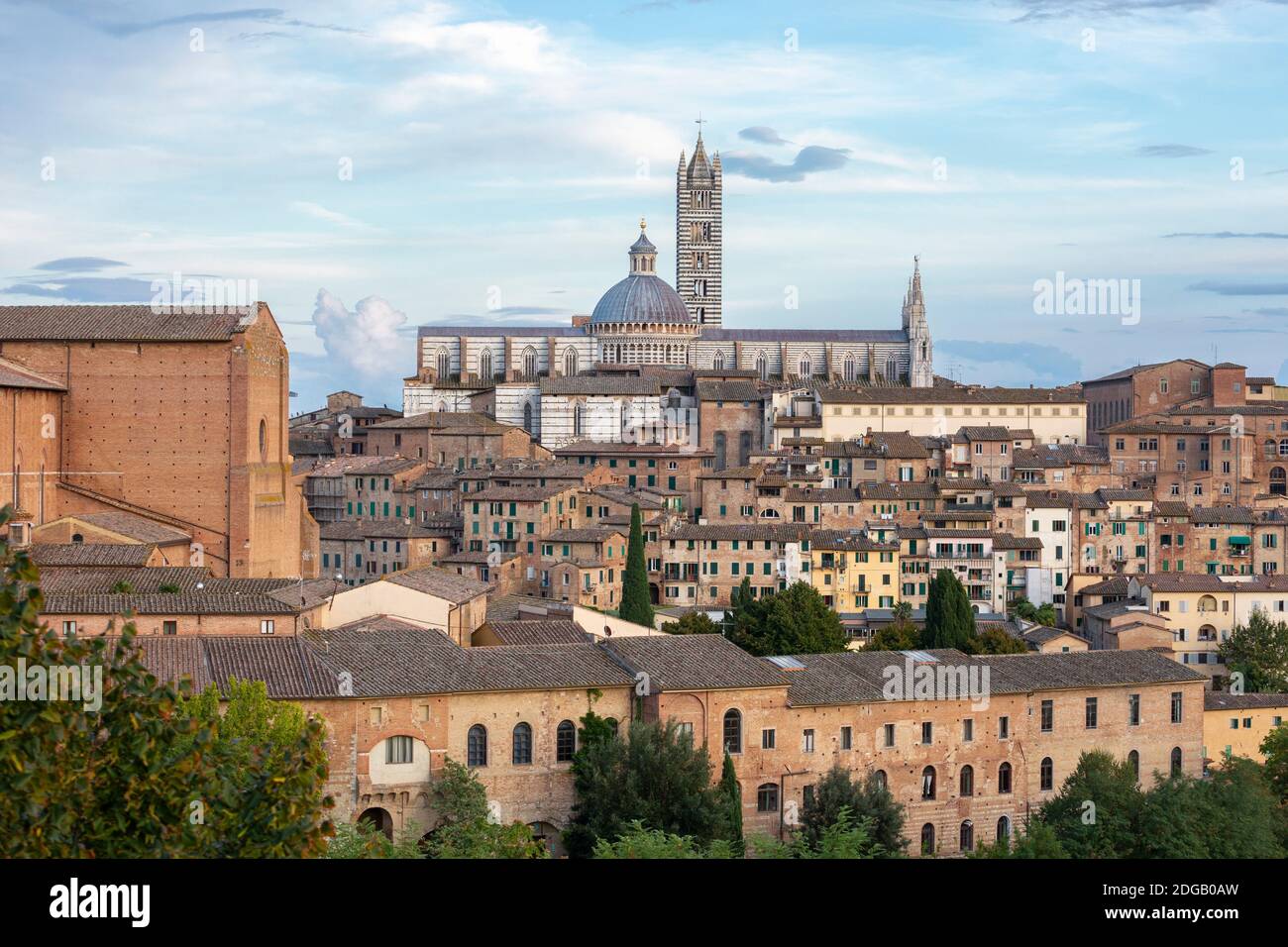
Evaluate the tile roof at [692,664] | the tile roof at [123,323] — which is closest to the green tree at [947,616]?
the tile roof at [692,664]

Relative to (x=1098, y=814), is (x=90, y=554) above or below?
above

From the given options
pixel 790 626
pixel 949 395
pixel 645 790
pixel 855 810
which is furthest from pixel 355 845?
pixel 949 395

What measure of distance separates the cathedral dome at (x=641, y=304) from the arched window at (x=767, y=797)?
51.0m

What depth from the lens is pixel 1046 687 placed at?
80.7 feet

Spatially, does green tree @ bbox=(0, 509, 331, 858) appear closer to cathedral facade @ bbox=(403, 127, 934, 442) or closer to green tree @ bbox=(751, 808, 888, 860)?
green tree @ bbox=(751, 808, 888, 860)

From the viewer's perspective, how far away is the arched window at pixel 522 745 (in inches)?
798

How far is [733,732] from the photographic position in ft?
70.6

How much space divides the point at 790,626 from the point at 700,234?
168 ft

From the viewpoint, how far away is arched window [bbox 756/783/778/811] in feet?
70.7

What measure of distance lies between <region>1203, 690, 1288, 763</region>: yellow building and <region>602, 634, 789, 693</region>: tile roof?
10.3 m

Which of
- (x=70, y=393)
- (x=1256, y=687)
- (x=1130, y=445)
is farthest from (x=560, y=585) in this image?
(x=1130, y=445)

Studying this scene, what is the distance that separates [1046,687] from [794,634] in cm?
916

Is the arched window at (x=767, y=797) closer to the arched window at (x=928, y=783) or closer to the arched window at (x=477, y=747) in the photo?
the arched window at (x=928, y=783)

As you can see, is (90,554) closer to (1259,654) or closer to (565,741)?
(565,741)
